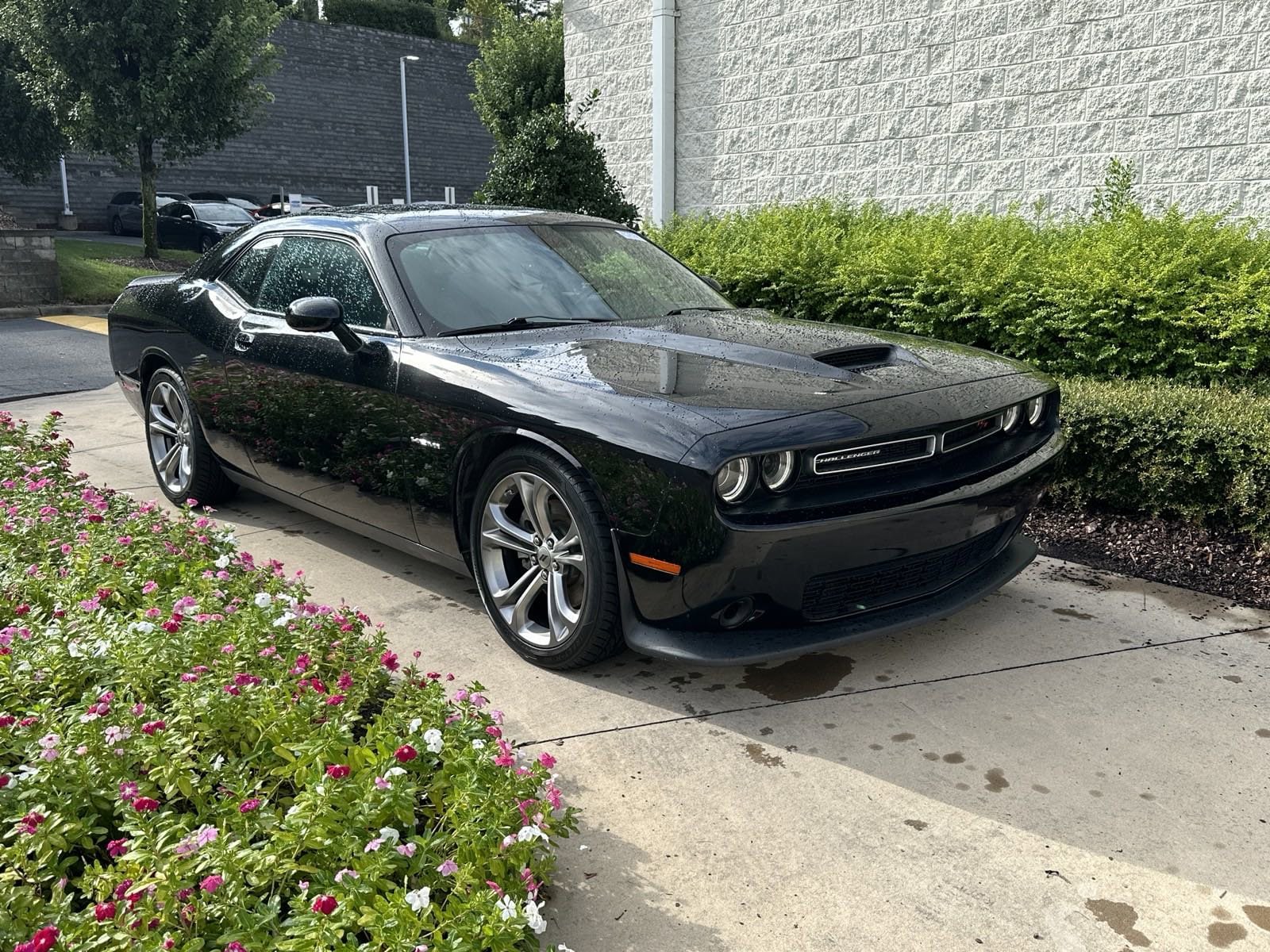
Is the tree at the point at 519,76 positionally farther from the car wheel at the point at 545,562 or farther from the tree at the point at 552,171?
the car wheel at the point at 545,562

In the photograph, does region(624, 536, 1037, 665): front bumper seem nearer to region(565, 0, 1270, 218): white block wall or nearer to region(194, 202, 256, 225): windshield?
region(565, 0, 1270, 218): white block wall

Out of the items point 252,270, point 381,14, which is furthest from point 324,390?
point 381,14

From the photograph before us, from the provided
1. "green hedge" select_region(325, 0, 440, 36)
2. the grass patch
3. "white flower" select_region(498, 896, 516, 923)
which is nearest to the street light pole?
"green hedge" select_region(325, 0, 440, 36)

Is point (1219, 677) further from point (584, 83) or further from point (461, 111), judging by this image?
point (461, 111)

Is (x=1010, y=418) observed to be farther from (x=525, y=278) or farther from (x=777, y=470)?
(x=525, y=278)

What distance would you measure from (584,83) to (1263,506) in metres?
9.72

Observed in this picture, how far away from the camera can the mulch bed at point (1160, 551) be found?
4.47m

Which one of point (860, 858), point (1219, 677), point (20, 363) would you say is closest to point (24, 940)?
point (860, 858)

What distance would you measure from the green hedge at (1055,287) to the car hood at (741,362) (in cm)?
192

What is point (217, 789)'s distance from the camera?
252 cm

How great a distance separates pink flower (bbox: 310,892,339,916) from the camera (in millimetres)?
1986

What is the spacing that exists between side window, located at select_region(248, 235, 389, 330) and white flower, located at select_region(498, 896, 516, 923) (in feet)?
8.66

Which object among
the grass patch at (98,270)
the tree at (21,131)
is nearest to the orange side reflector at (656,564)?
the grass patch at (98,270)

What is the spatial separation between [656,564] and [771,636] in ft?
1.32
